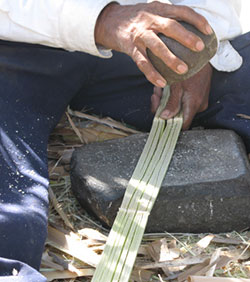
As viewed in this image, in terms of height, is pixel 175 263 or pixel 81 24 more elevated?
pixel 81 24

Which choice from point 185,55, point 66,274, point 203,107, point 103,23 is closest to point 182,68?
point 185,55

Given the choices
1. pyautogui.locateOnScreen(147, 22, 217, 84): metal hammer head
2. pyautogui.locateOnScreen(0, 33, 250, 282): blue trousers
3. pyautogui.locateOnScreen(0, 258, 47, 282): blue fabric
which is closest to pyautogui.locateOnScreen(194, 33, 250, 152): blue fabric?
pyautogui.locateOnScreen(0, 33, 250, 282): blue trousers

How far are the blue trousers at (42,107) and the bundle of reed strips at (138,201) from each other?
171mm

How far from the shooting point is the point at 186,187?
1.76 meters

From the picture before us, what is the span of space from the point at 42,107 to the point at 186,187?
0.55 meters

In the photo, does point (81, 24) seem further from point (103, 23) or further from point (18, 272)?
point (18, 272)

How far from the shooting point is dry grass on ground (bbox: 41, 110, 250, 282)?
1628 mm

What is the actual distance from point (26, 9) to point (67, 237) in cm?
68

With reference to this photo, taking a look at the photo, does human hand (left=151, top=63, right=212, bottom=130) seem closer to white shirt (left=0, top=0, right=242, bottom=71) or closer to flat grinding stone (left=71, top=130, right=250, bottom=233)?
flat grinding stone (left=71, top=130, right=250, bottom=233)

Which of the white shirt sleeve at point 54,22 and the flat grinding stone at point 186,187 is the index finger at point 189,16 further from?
the flat grinding stone at point 186,187

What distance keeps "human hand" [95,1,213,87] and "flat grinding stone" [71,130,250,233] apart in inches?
12.1

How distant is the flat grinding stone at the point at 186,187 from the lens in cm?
176

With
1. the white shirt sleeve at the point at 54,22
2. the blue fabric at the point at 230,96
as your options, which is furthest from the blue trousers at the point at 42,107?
the white shirt sleeve at the point at 54,22

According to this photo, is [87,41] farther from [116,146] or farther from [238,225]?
[238,225]
